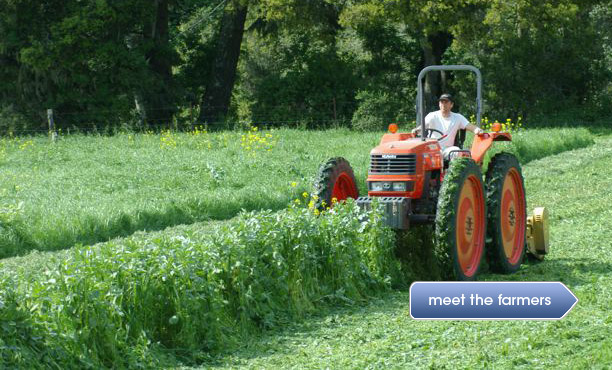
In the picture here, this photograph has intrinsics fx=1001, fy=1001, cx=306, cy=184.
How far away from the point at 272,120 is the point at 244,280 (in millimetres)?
28476

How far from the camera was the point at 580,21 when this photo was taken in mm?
33500

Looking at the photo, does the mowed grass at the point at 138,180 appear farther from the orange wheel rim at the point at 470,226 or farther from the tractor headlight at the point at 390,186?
the orange wheel rim at the point at 470,226

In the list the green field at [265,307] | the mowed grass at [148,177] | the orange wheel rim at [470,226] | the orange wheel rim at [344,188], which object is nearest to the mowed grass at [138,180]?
the mowed grass at [148,177]

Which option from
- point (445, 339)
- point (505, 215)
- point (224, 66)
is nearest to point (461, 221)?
point (505, 215)

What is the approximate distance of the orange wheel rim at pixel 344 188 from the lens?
10211 millimetres

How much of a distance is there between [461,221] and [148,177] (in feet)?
30.0

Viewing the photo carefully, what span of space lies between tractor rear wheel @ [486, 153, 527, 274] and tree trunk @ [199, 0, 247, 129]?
76.6 feet

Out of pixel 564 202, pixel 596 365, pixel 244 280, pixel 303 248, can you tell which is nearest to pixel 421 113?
pixel 303 248

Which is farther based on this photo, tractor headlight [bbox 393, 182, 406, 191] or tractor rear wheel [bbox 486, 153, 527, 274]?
tractor rear wheel [bbox 486, 153, 527, 274]

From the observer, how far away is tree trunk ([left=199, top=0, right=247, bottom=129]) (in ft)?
112

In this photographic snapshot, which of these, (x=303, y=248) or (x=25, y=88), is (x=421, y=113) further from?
(x=25, y=88)

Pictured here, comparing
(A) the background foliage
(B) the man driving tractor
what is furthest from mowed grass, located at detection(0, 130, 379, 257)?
(A) the background foliage

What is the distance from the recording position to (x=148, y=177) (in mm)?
17438

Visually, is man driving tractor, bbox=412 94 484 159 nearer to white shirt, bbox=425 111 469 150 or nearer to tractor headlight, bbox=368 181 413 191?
white shirt, bbox=425 111 469 150
